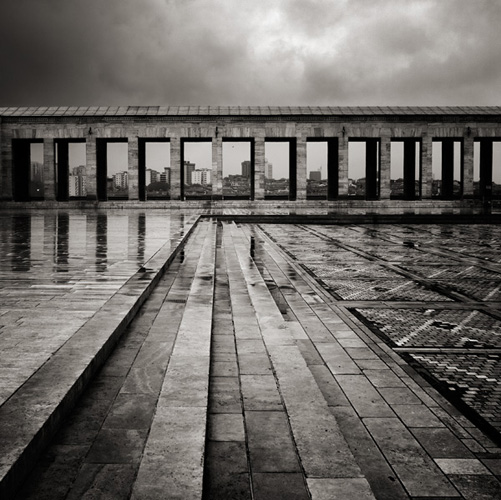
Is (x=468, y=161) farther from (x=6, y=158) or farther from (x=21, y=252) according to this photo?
(x=21, y=252)

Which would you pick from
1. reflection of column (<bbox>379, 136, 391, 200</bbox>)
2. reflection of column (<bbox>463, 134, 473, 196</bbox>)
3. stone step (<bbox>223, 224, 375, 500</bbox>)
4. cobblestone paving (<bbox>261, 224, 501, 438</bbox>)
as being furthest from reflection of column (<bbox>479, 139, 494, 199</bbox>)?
stone step (<bbox>223, 224, 375, 500</bbox>)

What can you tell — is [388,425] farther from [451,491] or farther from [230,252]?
[230,252]

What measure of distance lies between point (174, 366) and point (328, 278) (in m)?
6.12

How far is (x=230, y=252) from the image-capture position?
13.9 m

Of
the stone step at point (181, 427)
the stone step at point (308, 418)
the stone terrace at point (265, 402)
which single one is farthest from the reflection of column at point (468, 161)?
the stone step at point (181, 427)

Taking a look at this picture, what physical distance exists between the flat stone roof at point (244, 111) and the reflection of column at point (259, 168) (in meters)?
2.21

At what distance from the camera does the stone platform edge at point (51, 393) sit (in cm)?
272

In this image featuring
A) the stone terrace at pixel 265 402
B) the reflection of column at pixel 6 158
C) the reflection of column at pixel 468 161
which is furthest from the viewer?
the reflection of column at pixel 468 161

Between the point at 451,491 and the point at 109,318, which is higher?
the point at 109,318

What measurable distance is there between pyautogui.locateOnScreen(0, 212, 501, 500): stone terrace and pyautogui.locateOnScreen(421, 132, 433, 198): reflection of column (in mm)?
36699

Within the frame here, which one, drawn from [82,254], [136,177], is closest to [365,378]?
[82,254]

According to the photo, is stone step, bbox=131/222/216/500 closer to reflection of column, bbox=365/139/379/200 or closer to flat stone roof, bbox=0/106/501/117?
flat stone roof, bbox=0/106/501/117

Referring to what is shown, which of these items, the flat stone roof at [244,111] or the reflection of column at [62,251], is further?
the flat stone roof at [244,111]

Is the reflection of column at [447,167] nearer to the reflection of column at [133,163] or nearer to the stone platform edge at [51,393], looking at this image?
the reflection of column at [133,163]
